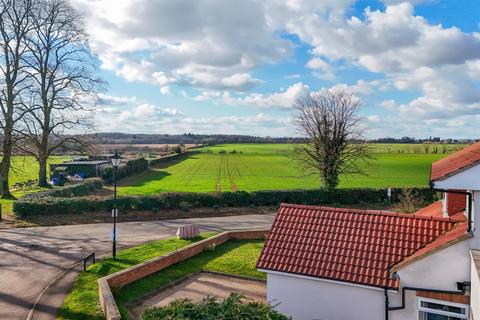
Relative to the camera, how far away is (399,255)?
10.9 metres

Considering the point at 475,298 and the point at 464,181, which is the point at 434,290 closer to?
the point at 475,298

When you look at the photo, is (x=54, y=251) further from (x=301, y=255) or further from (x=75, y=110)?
(x=75, y=110)

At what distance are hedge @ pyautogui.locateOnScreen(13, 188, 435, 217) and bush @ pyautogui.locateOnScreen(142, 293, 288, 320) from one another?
23.9 m

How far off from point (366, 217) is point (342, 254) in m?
1.58

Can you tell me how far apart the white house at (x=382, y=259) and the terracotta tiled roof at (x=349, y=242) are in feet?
0.08

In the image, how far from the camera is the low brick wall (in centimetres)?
1195

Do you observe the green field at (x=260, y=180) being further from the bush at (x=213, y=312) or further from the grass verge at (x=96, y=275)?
the bush at (x=213, y=312)

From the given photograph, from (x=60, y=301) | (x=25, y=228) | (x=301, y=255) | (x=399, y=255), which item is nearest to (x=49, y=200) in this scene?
(x=25, y=228)

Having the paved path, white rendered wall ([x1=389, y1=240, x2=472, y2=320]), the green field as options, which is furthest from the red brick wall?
the green field

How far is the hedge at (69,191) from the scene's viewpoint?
3056cm

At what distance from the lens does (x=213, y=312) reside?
723 centimetres

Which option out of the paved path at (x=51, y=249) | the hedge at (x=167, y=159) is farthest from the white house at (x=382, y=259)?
the hedge at (x=167, y=159)

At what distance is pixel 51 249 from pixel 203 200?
46.4 feet

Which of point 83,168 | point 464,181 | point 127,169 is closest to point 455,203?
point 464,181
